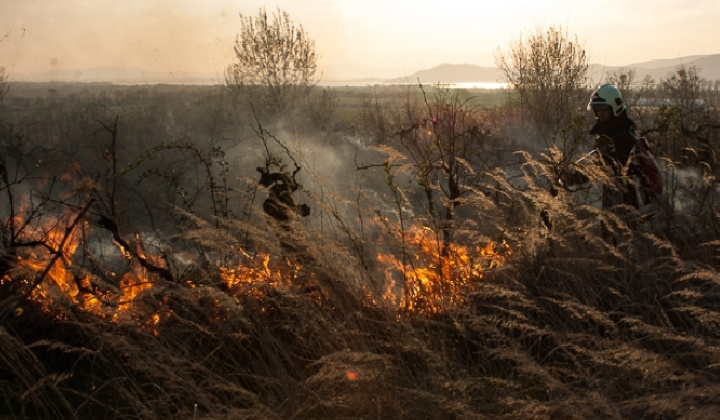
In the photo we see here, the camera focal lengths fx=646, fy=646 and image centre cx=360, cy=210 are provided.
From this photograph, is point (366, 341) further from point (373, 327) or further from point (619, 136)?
point (619, 136)

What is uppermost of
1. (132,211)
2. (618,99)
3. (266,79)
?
(266,79)

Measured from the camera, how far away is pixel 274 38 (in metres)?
19.9

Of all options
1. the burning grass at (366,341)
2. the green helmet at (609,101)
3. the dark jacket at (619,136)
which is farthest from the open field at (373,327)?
the green helmet at (609,101)

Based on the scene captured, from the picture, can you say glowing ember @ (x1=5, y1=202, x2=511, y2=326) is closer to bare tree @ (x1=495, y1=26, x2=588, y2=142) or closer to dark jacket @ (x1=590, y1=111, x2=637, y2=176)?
dark jacket @ (x1=590, y1=111, x2=637, y2=176)

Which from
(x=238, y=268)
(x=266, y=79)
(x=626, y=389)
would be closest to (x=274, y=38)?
(x=266, y=79)

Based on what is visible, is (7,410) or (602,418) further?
(7,410)

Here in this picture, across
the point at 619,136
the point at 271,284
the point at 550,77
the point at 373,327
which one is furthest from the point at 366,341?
the point at 550,77

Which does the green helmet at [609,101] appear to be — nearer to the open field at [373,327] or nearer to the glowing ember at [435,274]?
the open field at [373,327]

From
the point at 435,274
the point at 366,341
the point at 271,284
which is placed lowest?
the point at 366,341

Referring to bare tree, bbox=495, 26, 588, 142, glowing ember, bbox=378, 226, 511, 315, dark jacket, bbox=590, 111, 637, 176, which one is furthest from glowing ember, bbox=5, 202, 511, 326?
bare tree, bbox=495, 26, 588, 142

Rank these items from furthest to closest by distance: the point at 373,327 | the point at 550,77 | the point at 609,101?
1. the point at 550,77
2. the point at 609,101
3. the point at 373,327

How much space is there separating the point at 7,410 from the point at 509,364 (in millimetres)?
2763

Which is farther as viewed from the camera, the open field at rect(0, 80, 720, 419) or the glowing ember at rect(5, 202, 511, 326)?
the glowing ember at rect(5, 202, 511, 326)

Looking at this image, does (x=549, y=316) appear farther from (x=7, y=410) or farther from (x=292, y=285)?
(x=7, y=410)
